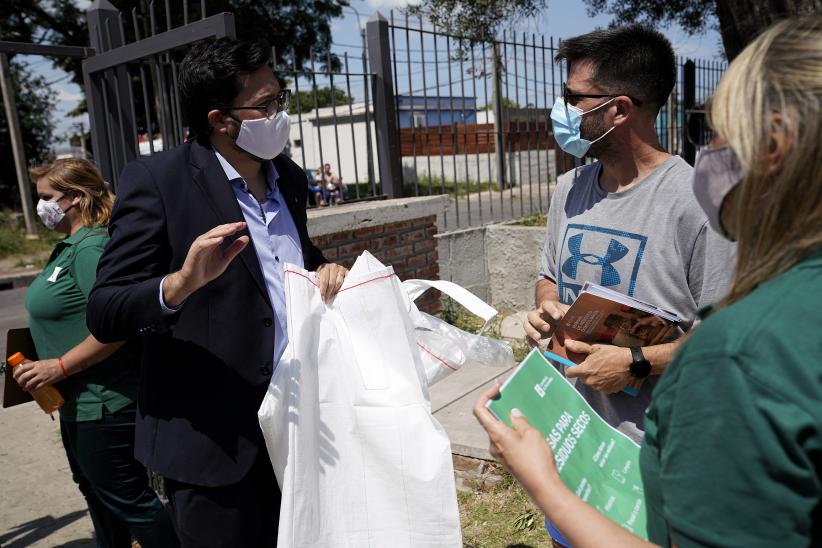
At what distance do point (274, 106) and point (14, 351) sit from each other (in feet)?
4.93

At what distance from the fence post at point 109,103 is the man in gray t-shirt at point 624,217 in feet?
7.83

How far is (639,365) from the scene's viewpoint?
1832mm

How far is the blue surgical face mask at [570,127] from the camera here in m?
2.11

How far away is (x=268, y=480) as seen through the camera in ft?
6.84

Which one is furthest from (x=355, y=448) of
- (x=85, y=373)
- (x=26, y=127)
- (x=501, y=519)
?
(x=26, y=127)

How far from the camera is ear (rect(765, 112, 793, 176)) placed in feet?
2.80

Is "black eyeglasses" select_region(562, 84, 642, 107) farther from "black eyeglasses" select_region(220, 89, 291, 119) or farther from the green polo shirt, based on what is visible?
the green polo shirt

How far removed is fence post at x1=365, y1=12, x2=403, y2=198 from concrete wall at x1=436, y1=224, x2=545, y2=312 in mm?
813

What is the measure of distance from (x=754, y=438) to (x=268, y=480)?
1588 millimetres

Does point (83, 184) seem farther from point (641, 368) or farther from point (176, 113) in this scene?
point (641, 368)

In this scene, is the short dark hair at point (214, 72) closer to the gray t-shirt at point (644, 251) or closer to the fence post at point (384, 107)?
the gray t-shirt at point (644, 251)

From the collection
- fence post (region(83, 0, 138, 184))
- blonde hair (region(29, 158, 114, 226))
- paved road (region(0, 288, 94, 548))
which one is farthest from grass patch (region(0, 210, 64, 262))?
blonde hair (region(29, 158, 114, 226))

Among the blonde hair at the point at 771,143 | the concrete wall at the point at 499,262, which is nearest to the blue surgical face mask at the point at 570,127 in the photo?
the blonde hair at the point at 771,143

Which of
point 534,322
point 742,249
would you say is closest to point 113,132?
point 534,322
